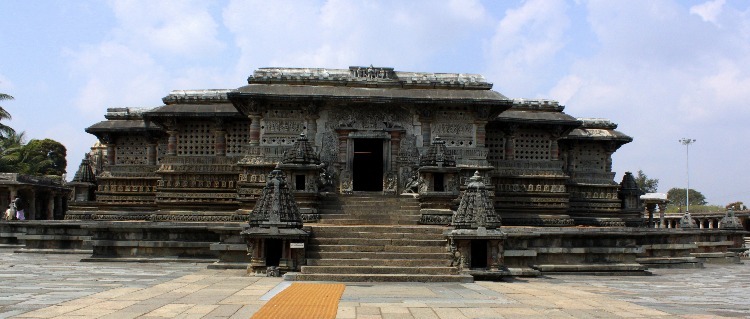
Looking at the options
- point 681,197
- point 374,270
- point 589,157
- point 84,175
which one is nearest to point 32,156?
point 84,175

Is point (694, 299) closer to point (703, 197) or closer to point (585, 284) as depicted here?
point (585, 284)

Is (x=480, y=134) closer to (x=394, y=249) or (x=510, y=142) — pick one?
(x=510, y=142)

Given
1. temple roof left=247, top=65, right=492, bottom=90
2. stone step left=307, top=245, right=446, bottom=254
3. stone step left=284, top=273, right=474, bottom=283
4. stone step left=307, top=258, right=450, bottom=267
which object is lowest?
stone step left=284, top=273, right=474, bottom=283

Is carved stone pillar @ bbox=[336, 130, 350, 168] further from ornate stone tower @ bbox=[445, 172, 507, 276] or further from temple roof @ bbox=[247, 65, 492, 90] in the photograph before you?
ornate stone tower @ bbox=[445, 172, 507, 276]

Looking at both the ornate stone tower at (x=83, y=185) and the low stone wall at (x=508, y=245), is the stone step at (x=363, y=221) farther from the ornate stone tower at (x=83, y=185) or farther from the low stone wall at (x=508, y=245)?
the ornate stone tower at (x=83, y=185)

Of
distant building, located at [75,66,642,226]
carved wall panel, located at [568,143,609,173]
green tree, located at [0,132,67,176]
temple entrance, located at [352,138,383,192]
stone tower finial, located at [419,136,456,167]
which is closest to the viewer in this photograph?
stone tower finial, located at [419,136,456,167]

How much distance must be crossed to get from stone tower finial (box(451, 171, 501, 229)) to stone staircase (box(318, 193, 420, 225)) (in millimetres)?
4295

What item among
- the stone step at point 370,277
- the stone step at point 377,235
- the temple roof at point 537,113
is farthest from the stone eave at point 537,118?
the stone step at point 370,277

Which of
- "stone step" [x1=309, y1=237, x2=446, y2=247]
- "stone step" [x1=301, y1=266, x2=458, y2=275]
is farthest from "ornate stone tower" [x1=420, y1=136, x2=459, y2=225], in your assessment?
"stone step" [x1=301, y1=266, x2=458, y2=275]

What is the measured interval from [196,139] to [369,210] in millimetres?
9485

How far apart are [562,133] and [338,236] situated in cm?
1397

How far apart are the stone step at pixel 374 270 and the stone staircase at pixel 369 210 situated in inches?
202

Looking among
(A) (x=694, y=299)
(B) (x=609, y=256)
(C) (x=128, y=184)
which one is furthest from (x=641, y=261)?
(C) (x=128, y=184)

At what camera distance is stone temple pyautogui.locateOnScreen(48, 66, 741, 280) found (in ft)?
55.6
